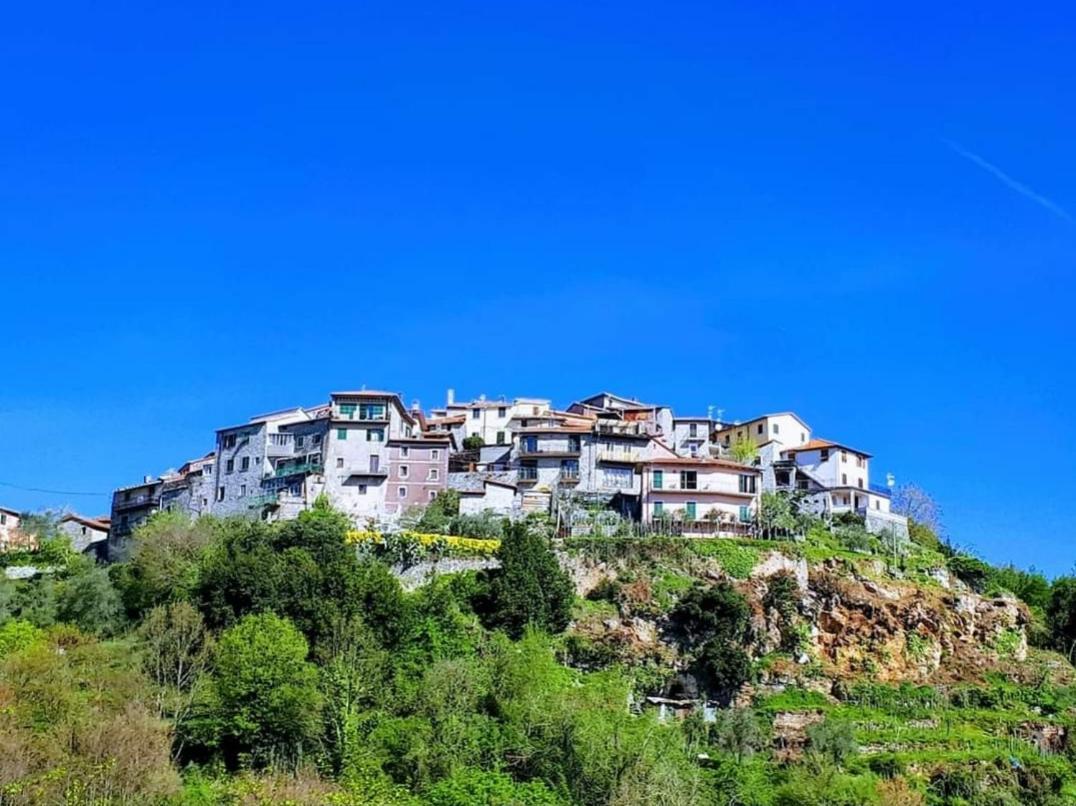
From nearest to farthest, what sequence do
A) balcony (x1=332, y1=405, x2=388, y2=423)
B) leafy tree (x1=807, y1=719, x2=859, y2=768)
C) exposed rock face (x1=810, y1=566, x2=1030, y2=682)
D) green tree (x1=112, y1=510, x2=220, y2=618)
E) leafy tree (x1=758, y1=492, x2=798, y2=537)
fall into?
leafy tree (x1=807, y1=719, x2=859, y2=768) < green tree (x1=112, y1=510, x2=220, y2=618) < exposed rock face (x1=810, y1=566, x2=1030, y2=682) < leafy tree (x1=758, y1=492, x2=798, y2=537) < balcony (x1=332, y1=405, x2=388, y2=423)

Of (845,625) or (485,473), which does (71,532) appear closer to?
(485,473)

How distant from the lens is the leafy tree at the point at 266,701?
5475 cm

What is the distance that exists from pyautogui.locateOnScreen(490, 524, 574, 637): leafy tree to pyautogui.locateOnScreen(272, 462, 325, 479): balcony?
1928 centimetres

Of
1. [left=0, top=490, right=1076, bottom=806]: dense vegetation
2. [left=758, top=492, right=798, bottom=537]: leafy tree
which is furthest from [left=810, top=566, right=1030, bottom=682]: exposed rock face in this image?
[left=758, top=492, right=798, bottom=537]: leafy tree

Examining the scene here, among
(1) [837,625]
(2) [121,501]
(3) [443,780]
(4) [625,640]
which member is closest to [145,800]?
(3) [443,780]

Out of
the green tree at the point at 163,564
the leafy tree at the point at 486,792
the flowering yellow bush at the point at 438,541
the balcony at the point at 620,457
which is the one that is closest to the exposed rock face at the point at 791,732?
the leafy tree at the point at 486,792

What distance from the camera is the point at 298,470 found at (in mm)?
86000

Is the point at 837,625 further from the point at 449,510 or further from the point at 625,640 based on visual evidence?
the point at 449,510

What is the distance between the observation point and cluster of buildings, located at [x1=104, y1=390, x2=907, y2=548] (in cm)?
8100

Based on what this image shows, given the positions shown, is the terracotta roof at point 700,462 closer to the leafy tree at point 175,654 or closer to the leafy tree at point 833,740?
the leafy tree at point 833,740

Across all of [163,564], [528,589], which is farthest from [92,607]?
[528,589]

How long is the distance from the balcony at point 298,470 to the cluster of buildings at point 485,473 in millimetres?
86

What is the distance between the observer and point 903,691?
6881 centimetres

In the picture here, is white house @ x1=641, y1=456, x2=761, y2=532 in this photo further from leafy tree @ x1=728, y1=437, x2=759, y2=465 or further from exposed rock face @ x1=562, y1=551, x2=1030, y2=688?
leafy tree @ x1=728, y1=437, x2=759, y2=465
